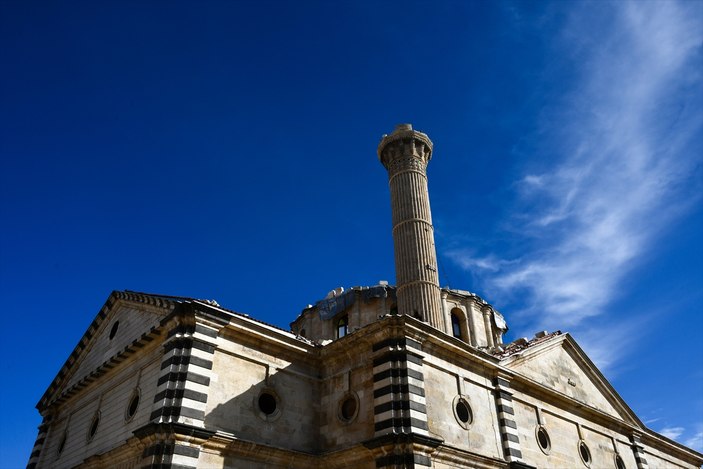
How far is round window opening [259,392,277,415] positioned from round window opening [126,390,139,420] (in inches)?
159

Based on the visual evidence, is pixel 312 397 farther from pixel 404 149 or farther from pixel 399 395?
pixel 404 149

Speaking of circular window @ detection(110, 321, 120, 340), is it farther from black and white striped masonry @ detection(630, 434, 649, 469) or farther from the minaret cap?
black and white striped masonry @ detection(630, 434, 649, 469)

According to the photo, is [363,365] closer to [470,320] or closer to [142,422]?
[142,422]

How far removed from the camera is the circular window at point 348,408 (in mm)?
17720

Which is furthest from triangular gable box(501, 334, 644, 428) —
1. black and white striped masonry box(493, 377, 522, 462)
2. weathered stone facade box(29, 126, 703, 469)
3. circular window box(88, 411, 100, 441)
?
circular window box(88, 411, 100, 441)

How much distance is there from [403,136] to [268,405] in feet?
51.5

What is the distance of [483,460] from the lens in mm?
17875


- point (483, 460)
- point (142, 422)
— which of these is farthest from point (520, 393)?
point (142, 422)

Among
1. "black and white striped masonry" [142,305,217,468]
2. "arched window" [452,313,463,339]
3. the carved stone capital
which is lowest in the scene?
"black and white striped masonry" [142,305,217,468]

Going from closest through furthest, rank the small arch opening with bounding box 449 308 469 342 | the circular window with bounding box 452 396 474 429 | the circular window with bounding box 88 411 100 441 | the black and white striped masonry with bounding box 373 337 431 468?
the black and white striped masonry with bounding box 373 337 431 468, the circular window with bounding box 452 396 474 429, the circular window with bounding box 88 411 100 441, the small arch opening with bounding box 449 308 469 342

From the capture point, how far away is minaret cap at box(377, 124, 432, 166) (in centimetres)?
2814

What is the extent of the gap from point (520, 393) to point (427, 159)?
13023 mm

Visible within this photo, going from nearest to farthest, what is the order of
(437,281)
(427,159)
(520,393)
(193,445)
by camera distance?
(193,445)
(520,393)
(437,281)
(427,159)

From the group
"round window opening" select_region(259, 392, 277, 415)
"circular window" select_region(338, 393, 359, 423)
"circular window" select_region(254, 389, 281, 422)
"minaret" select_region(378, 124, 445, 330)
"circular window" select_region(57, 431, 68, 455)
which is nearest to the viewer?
"circular window" select_region(254, 389, 281, 422)
